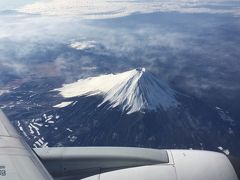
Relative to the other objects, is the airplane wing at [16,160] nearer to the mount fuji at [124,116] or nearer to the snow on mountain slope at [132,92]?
the mount fuji at [124,116]

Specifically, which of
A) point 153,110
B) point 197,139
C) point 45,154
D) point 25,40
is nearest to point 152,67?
point 153,110

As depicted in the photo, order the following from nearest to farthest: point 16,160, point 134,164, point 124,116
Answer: point 16,160 < point 134,164 < point 124,116

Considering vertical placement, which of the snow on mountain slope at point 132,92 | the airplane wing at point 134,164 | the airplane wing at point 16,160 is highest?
the airplane wing at point 16,160

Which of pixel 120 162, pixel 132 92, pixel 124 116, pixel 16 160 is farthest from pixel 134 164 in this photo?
pixel 132 92

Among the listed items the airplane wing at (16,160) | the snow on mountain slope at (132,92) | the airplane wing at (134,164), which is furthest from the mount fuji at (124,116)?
the airplane wing at (16,160)

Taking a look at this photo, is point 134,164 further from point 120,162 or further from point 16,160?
point 16,160

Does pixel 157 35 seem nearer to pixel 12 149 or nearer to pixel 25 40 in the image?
pixel 25 40

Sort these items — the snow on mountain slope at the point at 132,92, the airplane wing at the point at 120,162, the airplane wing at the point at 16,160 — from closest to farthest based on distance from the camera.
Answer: the airplane wing at the point at 16,160 → the airplane wing at the point at 120,162 → the snow on mountain slope at the point at 132,92
